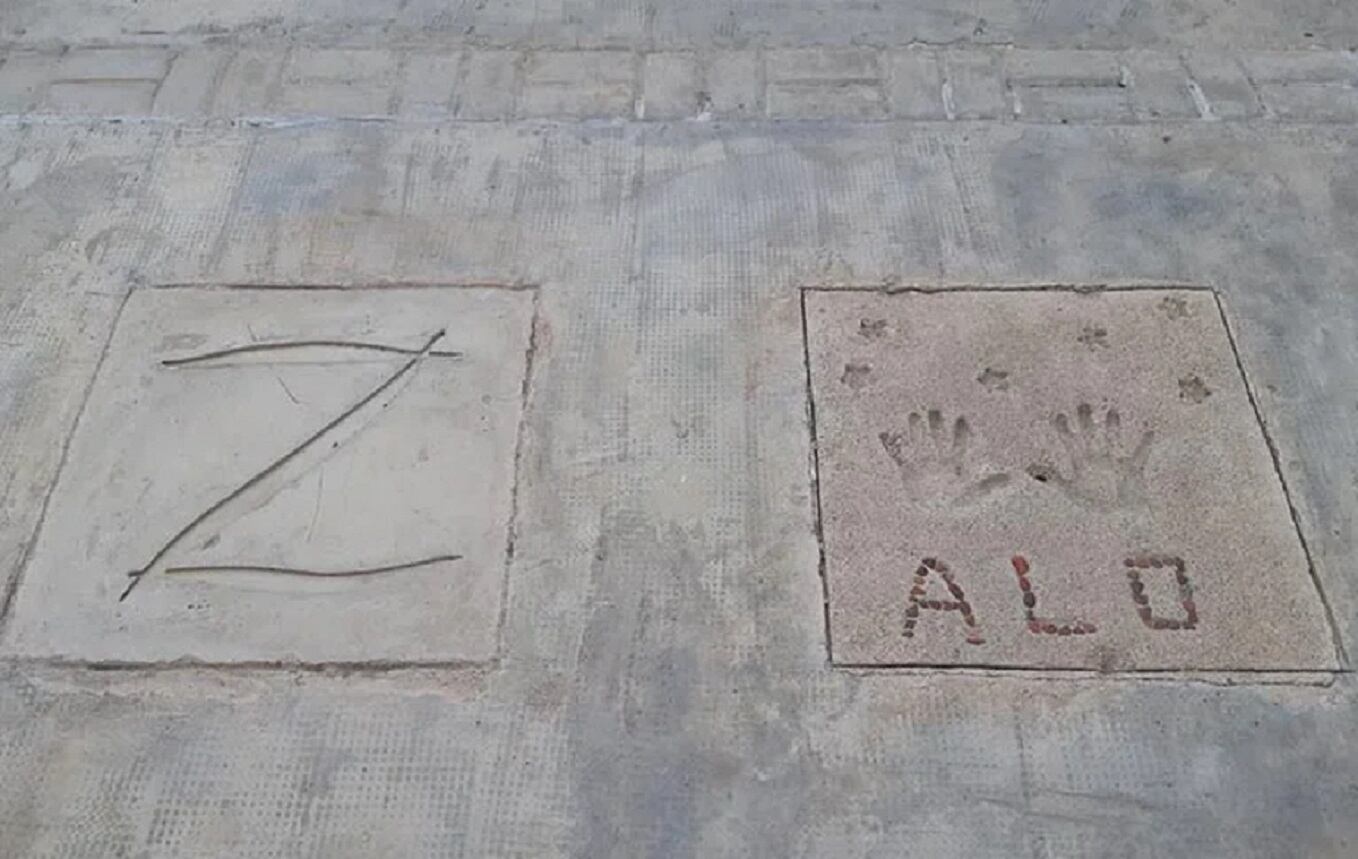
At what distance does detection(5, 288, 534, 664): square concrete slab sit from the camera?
8.41 feet

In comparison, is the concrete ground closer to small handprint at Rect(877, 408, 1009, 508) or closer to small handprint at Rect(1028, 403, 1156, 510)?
small handprint at Rect(1028, 403, 1156, 510)

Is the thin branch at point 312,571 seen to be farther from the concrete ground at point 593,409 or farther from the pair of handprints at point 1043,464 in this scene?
the pair of handprints at point 1043,464

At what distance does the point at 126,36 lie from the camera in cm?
387

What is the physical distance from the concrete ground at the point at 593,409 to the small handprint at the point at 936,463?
0.19 metres

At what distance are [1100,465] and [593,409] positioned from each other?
1089 mm

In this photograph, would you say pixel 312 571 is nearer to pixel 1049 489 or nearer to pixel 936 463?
pixel 936 463

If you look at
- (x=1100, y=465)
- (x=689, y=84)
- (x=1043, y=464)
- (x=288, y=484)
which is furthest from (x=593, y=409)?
(x=689, y=84)

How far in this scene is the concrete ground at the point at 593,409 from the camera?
2.35m

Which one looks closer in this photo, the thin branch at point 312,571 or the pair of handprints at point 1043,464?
the thin branch at point 312,571

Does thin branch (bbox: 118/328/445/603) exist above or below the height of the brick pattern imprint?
below

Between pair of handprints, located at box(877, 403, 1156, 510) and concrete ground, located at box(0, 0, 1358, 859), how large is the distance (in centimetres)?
6

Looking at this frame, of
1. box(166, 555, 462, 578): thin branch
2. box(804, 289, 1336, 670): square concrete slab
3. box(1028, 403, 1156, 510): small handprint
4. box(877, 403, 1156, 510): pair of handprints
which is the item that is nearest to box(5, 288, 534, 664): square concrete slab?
box(166, 555, 462, 578): thin branch

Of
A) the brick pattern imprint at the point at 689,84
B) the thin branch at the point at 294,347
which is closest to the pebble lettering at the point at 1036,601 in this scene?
the thin branch at the point at 294,347

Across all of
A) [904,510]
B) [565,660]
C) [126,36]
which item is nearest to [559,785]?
[565,660]
